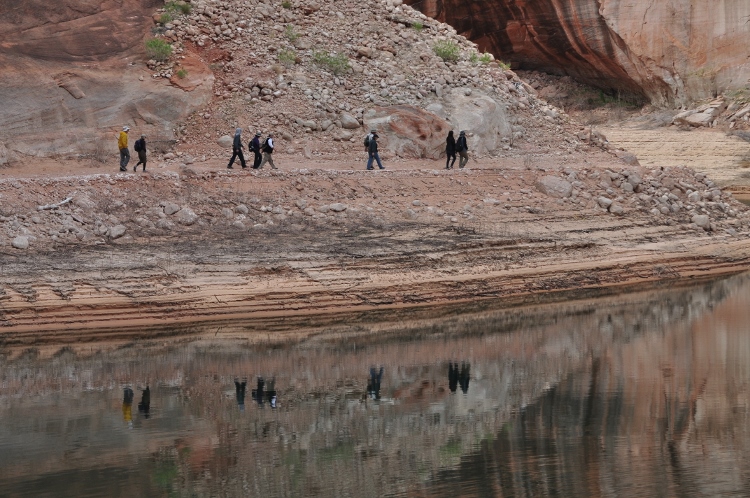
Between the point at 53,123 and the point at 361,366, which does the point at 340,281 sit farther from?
the point at 53,123

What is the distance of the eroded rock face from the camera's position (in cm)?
2580

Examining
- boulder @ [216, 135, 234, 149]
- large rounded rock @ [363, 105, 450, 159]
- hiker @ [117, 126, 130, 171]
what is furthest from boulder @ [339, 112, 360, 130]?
hiker @ [117, 126, 130, 171]

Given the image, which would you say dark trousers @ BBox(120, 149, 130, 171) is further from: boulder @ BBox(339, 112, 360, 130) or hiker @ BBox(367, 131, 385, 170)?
boulder @ BBox(339, 112, 360, 130)

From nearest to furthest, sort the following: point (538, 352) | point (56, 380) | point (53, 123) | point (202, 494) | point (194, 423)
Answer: point (202, 494), point (194, 423), point (56, 380), point (538, 352), point (53, 123)

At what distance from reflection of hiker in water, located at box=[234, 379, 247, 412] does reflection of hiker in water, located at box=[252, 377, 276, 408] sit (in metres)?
0.16

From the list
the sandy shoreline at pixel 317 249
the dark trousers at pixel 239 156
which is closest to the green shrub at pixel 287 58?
the dark trousers at pixel 239 156

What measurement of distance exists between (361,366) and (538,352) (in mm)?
2854

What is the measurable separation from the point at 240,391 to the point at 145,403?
4.29 ft

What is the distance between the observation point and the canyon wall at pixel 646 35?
4441cm

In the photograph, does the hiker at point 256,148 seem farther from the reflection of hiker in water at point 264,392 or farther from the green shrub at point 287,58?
the reflection of hiker in water at point 264,392

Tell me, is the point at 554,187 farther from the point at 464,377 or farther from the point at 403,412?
the point at 403,412

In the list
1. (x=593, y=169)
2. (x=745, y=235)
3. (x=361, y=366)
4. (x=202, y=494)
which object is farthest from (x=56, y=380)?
(x=745, y=235)

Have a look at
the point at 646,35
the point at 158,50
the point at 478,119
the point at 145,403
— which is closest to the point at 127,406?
the point at 145,403

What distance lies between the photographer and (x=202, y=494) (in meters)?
12.0
